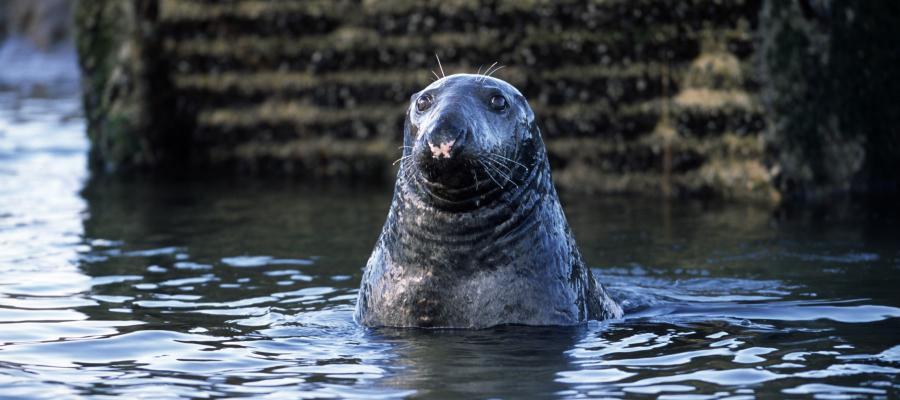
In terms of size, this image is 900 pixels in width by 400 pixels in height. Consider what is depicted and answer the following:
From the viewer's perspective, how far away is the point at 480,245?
7.28 meters

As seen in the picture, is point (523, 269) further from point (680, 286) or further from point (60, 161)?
point (60, 161)

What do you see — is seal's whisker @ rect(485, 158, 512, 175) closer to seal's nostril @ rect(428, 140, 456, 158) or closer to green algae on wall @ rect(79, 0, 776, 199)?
seal's nostril @ rect(428, 140, 456, 158)

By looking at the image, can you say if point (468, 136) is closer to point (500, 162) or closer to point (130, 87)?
point (500, 162)

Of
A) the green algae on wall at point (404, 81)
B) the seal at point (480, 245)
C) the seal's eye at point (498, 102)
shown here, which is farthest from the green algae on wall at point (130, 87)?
the seal's eye at point (498, 102)

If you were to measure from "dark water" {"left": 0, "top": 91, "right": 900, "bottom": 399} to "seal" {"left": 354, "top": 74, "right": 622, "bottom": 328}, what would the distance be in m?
0.15

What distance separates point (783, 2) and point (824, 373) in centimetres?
554

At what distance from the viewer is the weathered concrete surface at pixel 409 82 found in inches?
463

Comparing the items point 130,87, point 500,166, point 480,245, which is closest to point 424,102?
point 500,166

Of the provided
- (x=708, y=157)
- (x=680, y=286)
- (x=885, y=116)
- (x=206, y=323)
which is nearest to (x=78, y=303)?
(x=206, y=323)

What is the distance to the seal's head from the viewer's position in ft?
22.1

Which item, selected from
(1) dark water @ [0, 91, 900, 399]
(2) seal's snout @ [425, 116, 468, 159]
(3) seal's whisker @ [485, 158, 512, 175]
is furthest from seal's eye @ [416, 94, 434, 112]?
(1) dark water @ [0, 91, 900, 399]

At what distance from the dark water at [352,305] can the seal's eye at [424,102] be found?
109 cm

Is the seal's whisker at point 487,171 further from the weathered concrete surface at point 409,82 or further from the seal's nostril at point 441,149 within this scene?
the weathered concrete surface at point 409,82

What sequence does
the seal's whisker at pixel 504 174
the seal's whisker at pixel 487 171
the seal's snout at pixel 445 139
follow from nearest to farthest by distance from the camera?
the seal's snout at pixel 445 139, the seal's whisker at pixel 487 171, the seal's whisker at pixel 504 174
